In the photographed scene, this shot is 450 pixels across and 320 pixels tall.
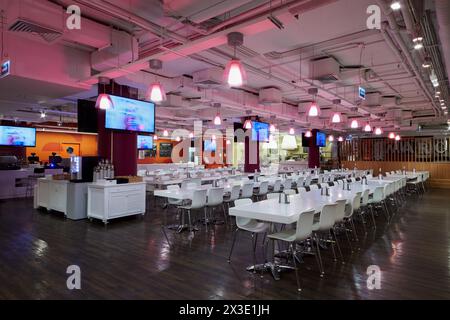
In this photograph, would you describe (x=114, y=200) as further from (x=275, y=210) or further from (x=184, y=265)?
(x=275, y=210)

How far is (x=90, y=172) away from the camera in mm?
6543

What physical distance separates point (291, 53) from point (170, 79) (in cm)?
327

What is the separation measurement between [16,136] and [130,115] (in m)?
8.53

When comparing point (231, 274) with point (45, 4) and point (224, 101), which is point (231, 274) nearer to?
point (45, 4)

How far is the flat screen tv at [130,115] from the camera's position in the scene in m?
6.18

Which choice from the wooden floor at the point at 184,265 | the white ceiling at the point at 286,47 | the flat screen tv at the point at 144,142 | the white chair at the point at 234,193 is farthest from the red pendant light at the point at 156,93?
the flat screen tv at the point at 144,142

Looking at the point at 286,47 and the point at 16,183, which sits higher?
the point at 286,47

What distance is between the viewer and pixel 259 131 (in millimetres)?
11133

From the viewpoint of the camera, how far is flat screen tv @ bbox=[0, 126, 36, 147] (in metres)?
11.7

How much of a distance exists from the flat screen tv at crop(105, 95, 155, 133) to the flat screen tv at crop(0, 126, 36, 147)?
27.6 feet

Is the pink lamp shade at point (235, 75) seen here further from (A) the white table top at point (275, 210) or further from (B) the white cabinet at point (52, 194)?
(B) the white cabinet at point (52, 194)

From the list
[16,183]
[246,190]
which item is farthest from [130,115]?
[16,183]

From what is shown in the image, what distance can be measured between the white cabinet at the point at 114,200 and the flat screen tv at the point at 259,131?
17.9ft
